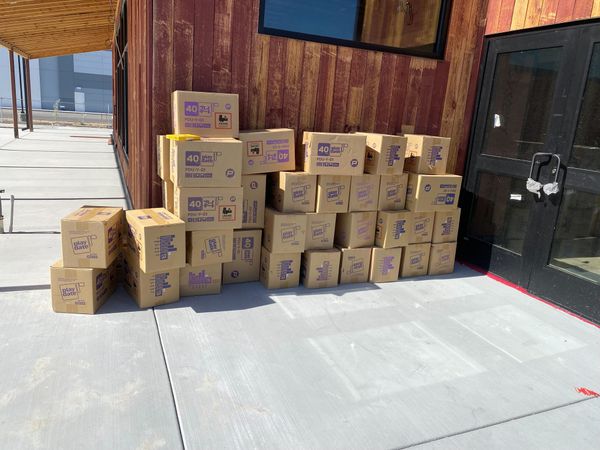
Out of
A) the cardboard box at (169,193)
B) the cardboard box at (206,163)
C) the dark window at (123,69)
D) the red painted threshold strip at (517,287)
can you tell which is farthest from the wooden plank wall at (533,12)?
the dark window at (123,69)

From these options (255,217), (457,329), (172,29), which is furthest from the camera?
(255,217)

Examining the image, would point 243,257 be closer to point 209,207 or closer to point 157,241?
point 209,207

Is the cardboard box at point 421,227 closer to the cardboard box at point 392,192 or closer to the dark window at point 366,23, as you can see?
the cardboard box at point 392,192

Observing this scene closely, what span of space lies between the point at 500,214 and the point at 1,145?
40.8 ft

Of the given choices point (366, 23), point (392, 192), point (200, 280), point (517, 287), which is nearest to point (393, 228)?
point (392, 192)

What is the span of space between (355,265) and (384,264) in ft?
0.91

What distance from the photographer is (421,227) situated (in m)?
4.10

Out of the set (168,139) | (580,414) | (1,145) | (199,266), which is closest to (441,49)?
(168,139)

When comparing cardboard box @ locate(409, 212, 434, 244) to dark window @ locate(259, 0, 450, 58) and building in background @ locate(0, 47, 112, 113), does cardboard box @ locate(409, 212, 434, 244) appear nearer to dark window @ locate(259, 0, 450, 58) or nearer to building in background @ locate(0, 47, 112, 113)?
dark window @ locate(259, 0, 450, 58)

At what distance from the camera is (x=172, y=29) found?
3.42 m

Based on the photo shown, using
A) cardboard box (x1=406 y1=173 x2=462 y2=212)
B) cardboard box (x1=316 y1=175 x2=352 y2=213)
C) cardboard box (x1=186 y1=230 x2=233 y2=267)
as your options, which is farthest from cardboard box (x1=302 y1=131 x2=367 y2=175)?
cardboard box (x1=186 y1=230 x2=233 y2=267)

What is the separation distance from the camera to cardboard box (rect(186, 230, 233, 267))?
3242mm

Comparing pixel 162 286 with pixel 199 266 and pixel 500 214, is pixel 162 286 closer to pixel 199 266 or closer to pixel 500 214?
pixel 199 266

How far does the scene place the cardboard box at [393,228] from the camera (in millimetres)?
3877
